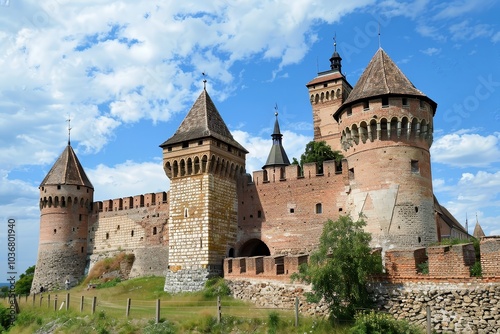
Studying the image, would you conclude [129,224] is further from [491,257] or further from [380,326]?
[491,257]

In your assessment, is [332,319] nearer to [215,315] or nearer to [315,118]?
[215,315]

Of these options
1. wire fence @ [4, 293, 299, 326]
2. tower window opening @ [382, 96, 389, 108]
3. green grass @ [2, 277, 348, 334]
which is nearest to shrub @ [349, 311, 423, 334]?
green grass @ [2, 277, 348, 334]

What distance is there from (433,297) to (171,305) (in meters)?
13.2

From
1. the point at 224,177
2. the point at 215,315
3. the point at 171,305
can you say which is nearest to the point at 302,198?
the point at 224,177

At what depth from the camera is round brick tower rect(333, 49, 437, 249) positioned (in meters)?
26.5

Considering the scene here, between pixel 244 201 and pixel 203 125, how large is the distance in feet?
18.2

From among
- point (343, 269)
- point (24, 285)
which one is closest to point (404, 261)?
point (343, 269)

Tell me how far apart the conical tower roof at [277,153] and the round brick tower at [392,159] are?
17.6 meters

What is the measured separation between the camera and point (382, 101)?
90.7 feet

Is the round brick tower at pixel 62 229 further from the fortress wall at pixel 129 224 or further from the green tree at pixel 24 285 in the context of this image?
the green tree at pixel 24 285

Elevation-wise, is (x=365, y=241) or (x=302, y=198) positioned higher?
(x=302, y=198)

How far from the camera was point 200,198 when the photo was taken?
3128cm

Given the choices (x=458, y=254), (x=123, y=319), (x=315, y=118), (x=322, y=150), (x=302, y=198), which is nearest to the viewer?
(x=458, y=254)

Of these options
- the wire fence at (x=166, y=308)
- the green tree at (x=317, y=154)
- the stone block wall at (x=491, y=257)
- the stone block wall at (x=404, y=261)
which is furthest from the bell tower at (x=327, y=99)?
the stone block wall at (x=491, y=257)
